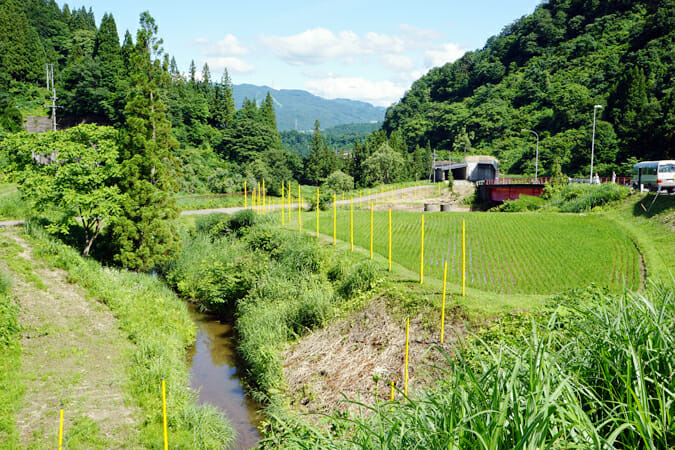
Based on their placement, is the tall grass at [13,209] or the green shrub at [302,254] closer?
the green shrub at [302,254]

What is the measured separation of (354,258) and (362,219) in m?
11.5

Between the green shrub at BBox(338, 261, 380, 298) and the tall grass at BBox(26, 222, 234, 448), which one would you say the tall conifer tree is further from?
the green shrub at BBox(338, 261, 380, 298)

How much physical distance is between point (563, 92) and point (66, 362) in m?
85.8

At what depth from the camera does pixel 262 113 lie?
295ft

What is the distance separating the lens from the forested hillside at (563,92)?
54750 mm

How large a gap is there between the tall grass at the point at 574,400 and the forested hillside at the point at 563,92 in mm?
51378

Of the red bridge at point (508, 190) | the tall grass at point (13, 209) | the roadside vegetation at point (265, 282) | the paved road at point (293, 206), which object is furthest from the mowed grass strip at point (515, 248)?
the tall grass at point (13, 209)

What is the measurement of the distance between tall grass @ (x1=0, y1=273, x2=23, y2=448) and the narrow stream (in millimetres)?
4486

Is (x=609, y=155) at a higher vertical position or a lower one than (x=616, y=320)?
higher

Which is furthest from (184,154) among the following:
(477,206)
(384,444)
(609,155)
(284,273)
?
(384,444)

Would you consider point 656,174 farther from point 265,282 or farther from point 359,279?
point 265,282

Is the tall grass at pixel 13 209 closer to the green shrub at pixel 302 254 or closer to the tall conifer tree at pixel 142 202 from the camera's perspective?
the tall conifer tree at pixel 142 202

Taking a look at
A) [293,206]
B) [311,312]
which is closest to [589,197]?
[293,206]

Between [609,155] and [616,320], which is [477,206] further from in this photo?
[616,320]
